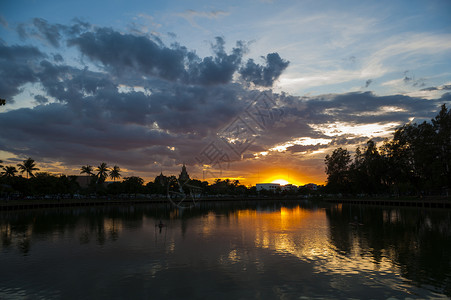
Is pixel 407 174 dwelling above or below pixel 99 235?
above

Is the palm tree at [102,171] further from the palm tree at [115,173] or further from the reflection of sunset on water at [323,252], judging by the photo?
the reflection of sunset on water at [323,252]

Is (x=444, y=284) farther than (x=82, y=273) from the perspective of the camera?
No

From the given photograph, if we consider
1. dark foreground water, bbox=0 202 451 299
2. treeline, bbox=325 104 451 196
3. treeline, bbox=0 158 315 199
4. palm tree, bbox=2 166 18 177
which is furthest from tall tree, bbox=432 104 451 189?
palm tree, bbox=2 166 18 177

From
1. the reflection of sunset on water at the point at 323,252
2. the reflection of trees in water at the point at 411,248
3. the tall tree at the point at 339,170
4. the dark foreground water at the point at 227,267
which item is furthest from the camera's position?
the tall tree at the point at 339,170

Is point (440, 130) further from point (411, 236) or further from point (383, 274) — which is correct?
point (383, 274)

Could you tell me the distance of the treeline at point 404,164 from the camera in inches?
3388

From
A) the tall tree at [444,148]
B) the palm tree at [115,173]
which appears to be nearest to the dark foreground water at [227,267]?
the tall tree at [444,148]

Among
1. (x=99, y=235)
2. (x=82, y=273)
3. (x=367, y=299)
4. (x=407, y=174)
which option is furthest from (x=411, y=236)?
(x=407, y=174)

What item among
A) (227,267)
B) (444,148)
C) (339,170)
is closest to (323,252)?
(227,267)

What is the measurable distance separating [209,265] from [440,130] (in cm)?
9155

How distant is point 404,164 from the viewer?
113 meters

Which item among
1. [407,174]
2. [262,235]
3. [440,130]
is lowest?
[262,235]

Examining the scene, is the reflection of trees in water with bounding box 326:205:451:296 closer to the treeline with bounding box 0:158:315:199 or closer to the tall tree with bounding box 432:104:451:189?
the tall tree with bounding box 432:104:451:189

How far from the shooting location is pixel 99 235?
42156mm
